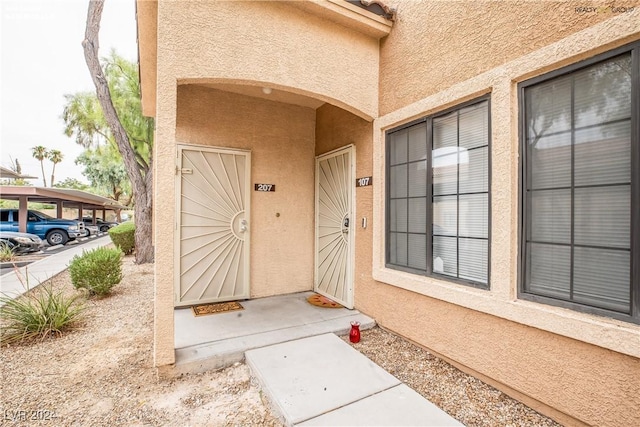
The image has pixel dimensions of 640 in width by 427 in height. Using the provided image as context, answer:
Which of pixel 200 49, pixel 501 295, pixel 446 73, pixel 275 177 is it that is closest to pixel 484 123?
pixel 446 73

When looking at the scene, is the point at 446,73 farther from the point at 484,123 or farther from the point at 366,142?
the point at 366,142

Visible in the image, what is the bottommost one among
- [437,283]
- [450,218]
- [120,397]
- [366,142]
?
[120,397]

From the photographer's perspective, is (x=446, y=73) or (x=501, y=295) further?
(x=446, y=73)

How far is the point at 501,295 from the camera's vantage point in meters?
2.67

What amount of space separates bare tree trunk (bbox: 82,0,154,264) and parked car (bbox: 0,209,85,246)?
29.5 ft

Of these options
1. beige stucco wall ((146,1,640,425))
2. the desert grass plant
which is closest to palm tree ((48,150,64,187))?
the desert grass plant

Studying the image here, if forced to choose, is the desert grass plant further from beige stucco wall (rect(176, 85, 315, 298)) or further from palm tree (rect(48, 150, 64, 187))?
palm tree (rect(48, 150, 64, 187))

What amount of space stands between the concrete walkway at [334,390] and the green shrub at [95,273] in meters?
4.24

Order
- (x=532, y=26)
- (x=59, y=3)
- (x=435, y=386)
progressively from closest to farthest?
(x=532, y=26) < (x=435, y=386) < (x=59, y=3)

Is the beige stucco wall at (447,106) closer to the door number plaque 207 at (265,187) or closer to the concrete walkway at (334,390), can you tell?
the concrete walkway at (334,390)

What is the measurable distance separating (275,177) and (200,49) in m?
2.60

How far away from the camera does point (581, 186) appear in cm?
229

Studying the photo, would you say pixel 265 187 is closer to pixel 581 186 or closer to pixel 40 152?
pixel 581 186

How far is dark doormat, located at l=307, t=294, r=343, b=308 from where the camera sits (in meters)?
4.76
